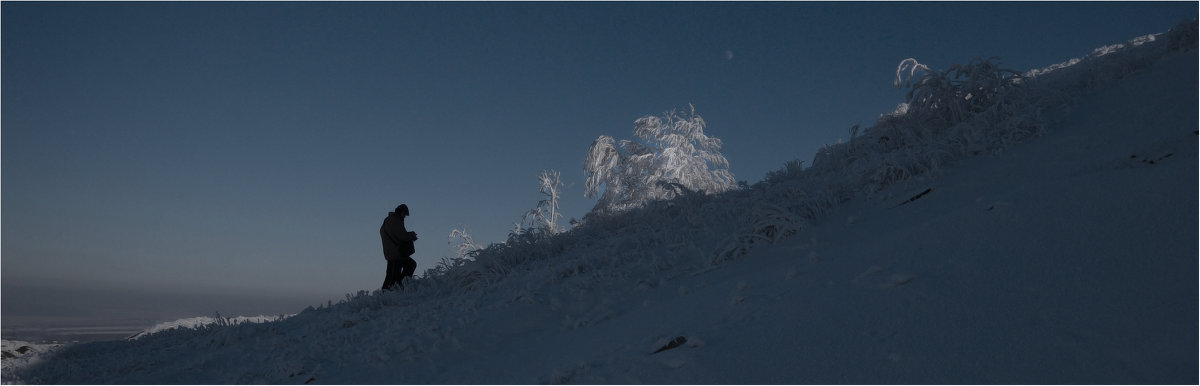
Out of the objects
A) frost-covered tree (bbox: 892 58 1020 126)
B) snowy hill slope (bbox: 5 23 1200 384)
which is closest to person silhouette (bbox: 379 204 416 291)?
snowy hill slope (bbox: 5 23 1200 384)

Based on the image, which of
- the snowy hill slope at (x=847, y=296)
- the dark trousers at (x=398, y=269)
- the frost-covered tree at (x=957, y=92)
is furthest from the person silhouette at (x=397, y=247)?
the frost-covered tree at (x=957, y=92)

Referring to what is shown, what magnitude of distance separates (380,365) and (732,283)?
7.40 feet

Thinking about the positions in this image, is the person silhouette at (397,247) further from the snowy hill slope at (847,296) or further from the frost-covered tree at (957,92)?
the frost-covered tree at (957,92)

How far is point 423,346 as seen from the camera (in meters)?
4.09

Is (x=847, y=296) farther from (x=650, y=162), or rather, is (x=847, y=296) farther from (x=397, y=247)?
(x=650, y=162)

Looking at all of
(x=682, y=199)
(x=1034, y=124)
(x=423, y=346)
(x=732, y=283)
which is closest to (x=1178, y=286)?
(x=732, y=283)

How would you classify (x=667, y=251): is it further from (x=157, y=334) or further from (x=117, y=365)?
(x=157, y=334)

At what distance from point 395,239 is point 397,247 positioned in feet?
0.36

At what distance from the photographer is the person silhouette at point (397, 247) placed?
7531 millimetres

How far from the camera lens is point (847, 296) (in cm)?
293

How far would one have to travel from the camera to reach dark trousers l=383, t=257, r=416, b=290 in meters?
7.46

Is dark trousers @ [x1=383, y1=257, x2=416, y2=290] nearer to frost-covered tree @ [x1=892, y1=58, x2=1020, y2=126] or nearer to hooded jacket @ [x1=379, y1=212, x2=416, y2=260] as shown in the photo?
hooded jacket @ [x1=379, y1=212, x2=416, y2=260]

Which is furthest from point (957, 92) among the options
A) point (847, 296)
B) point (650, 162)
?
point (650, 162)

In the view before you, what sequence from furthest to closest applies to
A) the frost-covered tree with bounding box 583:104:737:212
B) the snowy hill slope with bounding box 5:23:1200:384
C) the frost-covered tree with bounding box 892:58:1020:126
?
the frost-covered tree with bounding box 583:104:737:212, the frost-covered tree with bounding box 892:58:1020:126, the snowy hill slope with bounding box 5:23:1200:384
